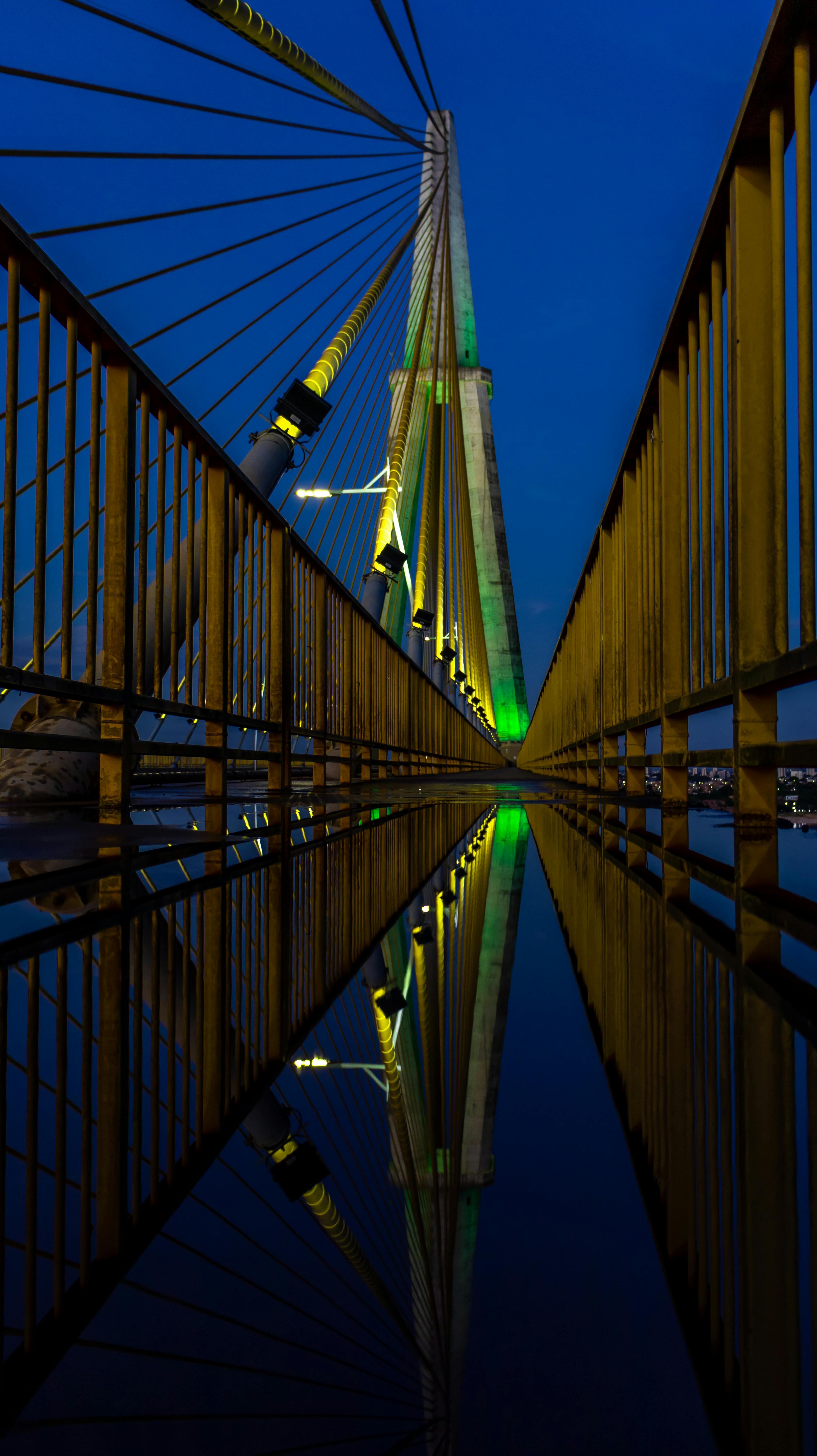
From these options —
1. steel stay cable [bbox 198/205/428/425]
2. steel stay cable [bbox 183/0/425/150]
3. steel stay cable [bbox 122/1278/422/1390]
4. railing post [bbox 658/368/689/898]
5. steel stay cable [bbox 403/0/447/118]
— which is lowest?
steel stay cable [bbox 122/1278/422/1390]

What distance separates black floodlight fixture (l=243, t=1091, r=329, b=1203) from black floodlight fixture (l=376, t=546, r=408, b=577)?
12.5 metres

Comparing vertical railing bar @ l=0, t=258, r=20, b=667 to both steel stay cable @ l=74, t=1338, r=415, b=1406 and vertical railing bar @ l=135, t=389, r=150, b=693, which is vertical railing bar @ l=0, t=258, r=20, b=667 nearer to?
vertical railing bar @ l=135, t=389, r=150, b=693

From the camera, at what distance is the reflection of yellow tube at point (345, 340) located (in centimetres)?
798

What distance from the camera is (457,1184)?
0.53 meters

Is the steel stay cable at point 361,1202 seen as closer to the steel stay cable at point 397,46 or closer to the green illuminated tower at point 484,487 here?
the steel stay cable at point 397,46

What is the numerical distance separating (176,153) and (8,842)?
6038mm

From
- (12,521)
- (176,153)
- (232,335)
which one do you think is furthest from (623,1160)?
(232,335)

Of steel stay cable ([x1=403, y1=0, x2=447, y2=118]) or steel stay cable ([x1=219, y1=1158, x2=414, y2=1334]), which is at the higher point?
steel stay cable ([x1=403, y1=0, x2=447, y2=118])

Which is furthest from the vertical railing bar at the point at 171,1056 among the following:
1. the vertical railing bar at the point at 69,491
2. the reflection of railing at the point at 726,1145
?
the vertical railing bar at the point at 69,491

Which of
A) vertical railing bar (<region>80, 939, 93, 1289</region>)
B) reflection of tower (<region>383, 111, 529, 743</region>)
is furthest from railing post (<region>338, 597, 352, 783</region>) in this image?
reflection of tower (<region>383, 111, 529, 743</region>)

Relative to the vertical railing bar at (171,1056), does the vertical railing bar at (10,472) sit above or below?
above

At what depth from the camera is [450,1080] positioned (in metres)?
0.70

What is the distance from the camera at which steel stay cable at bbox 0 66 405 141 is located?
4340 mm

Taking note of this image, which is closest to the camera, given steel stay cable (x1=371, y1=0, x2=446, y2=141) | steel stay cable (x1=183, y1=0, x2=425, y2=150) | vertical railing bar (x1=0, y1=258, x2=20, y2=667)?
vertical railing bar (x1=0, y1=258, x2=20, y2=667)
